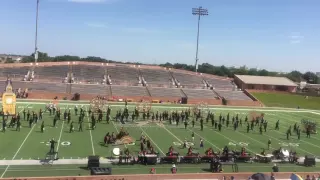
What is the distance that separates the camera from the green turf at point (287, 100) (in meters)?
70.2

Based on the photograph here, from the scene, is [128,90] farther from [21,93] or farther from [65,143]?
[65,143]

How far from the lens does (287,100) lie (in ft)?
244

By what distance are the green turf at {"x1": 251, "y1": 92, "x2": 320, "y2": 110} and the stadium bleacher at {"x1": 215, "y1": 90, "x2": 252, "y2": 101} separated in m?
3.24

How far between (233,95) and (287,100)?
1179cm

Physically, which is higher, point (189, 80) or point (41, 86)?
point (189, 80)

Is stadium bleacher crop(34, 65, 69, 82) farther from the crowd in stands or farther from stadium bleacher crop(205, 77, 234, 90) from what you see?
stadium bleacher crop(205, 77, 234, 90)

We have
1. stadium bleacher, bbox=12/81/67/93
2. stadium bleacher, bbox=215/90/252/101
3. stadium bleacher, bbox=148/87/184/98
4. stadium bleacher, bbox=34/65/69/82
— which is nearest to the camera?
stadium bleacher, bbox=12/81/67/93

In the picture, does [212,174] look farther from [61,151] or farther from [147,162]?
[61,151]

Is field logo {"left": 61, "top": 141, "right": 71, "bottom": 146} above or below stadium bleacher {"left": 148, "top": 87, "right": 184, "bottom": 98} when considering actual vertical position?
below

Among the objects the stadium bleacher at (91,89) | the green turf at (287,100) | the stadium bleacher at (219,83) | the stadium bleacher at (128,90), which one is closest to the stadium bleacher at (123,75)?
the stadium bleacher at (128,90)

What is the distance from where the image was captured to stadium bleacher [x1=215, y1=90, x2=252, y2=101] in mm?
69556

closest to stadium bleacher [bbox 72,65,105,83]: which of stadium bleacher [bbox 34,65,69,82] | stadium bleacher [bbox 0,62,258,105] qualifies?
stadium bleacher [bbox 0,62,258,105]

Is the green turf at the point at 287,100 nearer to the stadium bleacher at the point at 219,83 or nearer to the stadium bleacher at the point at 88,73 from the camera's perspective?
the stadium bleacher at the point at 219,83

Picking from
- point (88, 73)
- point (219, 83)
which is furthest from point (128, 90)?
point (219, 83)
